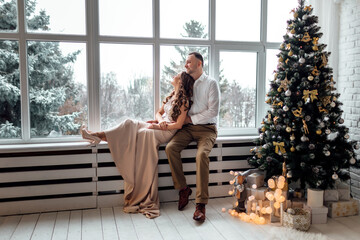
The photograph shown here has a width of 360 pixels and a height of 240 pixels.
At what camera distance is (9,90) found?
11.6 feet

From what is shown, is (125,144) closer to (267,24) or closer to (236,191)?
(236,191)

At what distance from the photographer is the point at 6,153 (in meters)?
3.18

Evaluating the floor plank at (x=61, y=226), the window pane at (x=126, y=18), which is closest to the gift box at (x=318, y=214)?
the floor plank at (x=61, y=226)

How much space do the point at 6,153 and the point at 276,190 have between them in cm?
252

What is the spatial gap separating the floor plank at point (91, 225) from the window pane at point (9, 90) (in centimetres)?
120

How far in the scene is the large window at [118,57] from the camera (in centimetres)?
355

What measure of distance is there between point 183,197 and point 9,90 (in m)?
2.12

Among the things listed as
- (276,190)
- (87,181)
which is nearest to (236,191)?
(276,190)

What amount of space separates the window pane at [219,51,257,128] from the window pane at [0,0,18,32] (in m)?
2.32

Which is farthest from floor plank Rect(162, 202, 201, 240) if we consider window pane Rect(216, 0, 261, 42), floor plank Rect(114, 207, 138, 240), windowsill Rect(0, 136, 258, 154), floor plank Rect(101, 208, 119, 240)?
window pane Rect(216, 0, 261, 42)

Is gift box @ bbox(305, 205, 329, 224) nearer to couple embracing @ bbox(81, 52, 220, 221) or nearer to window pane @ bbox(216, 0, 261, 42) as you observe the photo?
couple embracing @ bbox(81, 52, 220, 221)

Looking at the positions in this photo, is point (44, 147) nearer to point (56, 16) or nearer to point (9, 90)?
point (9, 90)

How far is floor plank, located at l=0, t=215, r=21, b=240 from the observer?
2.73 m

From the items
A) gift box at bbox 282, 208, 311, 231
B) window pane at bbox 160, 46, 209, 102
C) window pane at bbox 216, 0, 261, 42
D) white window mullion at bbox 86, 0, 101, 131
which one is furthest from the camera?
window pane at bbox 216, 0, 261, 42
